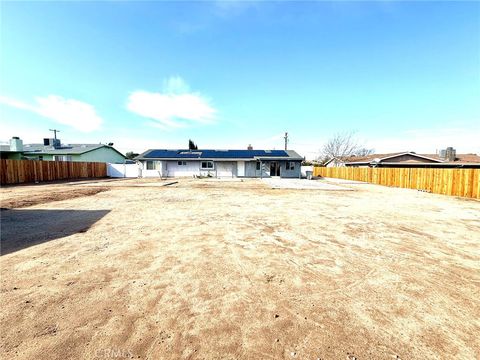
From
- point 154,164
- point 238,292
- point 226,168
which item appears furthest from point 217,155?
point 238,292

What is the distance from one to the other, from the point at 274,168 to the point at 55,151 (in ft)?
110

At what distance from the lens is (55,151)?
106 ft

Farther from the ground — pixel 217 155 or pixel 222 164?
pixel 217 155

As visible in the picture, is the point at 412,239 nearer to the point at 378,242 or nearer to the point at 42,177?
the point at 378,242

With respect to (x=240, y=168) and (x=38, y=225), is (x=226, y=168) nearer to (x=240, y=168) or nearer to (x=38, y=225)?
(x=240, y=168)

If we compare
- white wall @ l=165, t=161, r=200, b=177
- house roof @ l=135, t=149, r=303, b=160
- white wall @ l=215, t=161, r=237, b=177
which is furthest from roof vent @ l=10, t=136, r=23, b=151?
white wall @ l=215, t=161, r=237, b=177

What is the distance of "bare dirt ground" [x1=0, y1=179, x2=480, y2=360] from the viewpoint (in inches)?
88.2

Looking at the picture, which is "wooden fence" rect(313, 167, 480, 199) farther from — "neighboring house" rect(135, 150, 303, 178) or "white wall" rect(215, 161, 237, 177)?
"white wall" rect(215, 161, 237, 177)

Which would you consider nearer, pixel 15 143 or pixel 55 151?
pixel 15 143

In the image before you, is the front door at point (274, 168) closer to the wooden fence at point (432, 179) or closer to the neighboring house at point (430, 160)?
the wooden fence at point (432, 179)

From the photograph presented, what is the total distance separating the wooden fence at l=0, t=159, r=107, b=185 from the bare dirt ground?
17703 mm

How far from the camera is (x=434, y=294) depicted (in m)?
3.16

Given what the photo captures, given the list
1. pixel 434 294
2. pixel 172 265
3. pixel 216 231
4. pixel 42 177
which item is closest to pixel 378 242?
pixel 434 294

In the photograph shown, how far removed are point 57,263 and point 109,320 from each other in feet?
7.84
